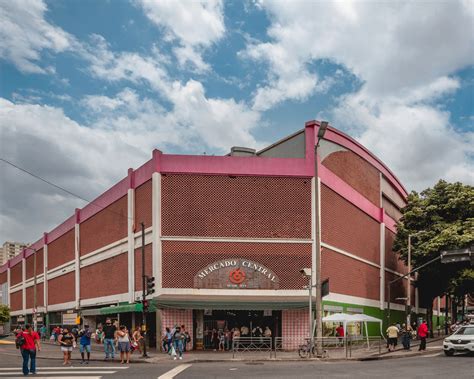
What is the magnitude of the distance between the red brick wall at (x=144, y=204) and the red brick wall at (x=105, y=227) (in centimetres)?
257

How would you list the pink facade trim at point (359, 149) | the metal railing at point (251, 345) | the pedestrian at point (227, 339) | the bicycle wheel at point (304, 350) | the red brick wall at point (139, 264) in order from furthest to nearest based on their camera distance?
the pink facade trim at point (359, 149) → the red brick wall at point (139, 264) → the pedestrian at point (227, 339) → the metal railing at point (251, 345) → the bicycle wheel at point (304, 350)

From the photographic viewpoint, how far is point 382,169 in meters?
50.3

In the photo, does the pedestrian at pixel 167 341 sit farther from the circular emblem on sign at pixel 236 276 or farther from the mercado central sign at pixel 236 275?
the circular emblem on sign at pixel 236 276

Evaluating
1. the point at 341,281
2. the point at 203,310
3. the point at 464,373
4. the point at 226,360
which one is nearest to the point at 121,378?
the point at 226,360

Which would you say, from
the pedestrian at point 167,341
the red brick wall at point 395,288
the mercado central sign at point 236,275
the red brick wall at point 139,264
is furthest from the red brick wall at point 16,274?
the pedestrian at point 167,341

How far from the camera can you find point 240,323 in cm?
3306

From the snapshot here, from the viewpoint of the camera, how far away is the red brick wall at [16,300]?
3071 inches

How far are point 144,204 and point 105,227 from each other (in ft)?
32.7

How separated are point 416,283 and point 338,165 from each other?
1509 cm

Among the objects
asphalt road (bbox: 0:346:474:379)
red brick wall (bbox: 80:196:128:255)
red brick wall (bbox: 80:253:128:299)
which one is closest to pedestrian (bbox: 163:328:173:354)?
asphalt road (bbox: 0:346:474:379)

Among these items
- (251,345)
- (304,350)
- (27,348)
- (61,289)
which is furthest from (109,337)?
(61,289)

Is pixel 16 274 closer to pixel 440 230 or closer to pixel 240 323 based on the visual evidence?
pixel 240 323

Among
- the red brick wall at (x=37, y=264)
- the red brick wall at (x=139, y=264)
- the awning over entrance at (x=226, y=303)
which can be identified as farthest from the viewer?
the red brick wall at (x=37, y=264)

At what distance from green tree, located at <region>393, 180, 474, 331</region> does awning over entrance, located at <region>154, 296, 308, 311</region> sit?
16.1 metres
